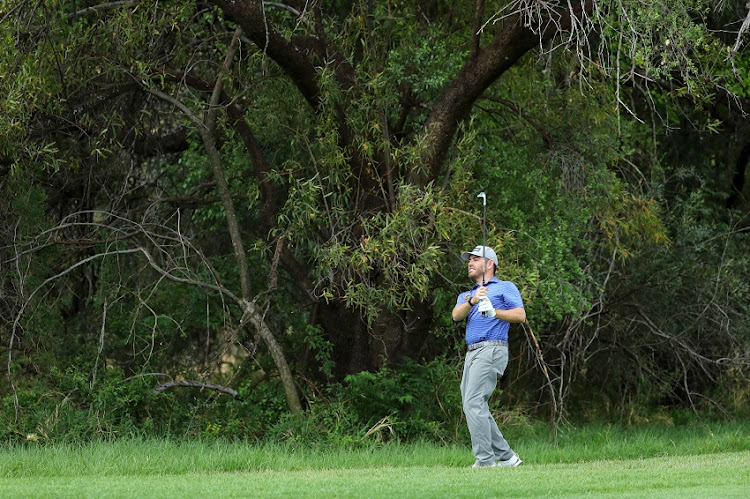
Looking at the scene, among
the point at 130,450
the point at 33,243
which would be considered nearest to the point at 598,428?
the point at 130,450

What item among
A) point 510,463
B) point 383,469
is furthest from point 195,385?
point 510,463

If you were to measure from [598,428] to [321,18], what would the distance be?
21.7ft

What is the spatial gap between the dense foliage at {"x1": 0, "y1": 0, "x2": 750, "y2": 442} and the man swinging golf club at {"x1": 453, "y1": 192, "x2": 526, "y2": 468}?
4.83 ft

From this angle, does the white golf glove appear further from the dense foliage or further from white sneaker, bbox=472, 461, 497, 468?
the dense foliage

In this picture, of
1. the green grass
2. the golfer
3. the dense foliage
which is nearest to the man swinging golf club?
the golfer

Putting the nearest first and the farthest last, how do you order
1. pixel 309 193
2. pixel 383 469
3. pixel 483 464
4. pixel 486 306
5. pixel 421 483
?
pixel 421 483
pixel 486 306
pixel 483 464
pixel 383 469
pixel 309 193

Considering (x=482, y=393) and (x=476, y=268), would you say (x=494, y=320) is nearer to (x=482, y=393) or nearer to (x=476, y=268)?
(x=476, y=268)

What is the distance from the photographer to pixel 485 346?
10258 mm

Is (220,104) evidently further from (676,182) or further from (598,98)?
(676,182)

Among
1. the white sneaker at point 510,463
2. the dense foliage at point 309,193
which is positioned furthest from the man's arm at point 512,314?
the dense foliage at point 309,193

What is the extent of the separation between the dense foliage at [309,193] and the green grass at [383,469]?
1025mm

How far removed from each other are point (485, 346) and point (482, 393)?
44 cm

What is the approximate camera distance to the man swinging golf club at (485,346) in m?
10.1

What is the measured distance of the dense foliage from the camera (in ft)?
40.7
